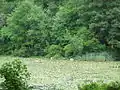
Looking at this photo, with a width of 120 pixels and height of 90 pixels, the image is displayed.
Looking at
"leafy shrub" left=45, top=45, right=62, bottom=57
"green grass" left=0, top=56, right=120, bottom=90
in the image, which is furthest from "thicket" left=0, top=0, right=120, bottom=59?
"green grass" left=0, top=56, right=120, bottom=90

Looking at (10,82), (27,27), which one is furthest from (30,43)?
(10,82)

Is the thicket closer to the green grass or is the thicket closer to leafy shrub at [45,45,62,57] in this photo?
leafy shrub at [45,45,62,57]

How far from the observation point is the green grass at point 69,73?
14031 mm

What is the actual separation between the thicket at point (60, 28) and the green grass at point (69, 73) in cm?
364

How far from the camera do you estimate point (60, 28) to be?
81.5ft

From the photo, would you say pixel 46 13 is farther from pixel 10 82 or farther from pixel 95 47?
pixel 10 82

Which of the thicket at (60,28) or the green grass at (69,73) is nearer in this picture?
the green grass at (69,73)

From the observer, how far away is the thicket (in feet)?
74.7

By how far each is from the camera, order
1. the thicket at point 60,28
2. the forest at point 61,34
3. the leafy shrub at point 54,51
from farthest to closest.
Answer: the leafy shrub at point 54,51, the thicket at point 60,28, the forest at point 61,34

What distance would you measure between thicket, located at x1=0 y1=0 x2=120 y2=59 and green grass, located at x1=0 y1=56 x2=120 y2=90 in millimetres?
3637

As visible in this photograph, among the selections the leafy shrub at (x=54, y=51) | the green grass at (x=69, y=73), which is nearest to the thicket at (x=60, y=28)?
the leafy shrub at (x=54, y=51)

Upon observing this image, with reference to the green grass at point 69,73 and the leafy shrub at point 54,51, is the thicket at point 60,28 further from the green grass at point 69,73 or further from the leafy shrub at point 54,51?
the green grass at point 69,73

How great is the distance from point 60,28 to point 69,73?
8840mm

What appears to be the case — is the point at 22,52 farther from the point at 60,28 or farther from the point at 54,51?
the point at 60,28
